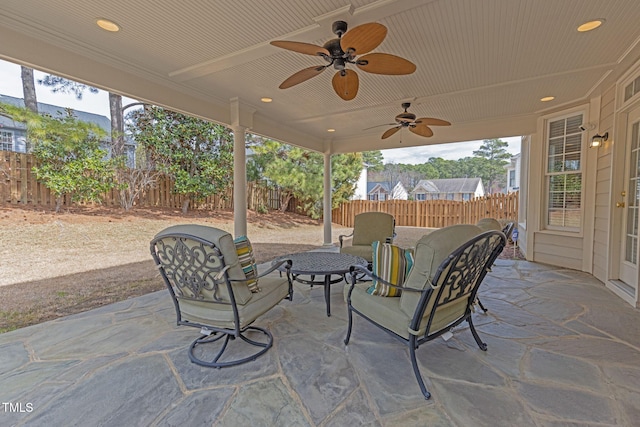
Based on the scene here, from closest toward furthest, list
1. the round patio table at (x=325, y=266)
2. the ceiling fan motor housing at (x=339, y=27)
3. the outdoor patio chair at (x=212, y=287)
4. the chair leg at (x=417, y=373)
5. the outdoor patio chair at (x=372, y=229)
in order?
the chair leg at (x=417, y=373) < the outdoor patio chair at (x=212, y=287) < the ceiling fan motor housing at (x=339, y=27) < the round patio table at (x=325, y=266) < the outdoor patio chair at (x=372, y=229)

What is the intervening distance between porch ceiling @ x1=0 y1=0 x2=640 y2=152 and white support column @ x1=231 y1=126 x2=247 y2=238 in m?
0.26

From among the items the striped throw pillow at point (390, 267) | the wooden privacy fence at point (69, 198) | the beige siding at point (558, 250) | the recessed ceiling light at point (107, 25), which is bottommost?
the beige siding at point (558, 250)

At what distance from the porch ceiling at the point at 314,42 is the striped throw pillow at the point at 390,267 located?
1948mm

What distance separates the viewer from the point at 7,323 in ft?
8.96

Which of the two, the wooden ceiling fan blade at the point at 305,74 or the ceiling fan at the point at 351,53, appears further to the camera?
the wooden ceiling fan blade at the point at 305,74

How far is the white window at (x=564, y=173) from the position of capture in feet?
15.7

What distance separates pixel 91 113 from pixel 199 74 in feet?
24.7

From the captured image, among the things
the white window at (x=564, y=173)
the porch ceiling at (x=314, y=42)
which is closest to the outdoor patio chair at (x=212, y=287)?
the porch ceiling at (x=314, y=42)

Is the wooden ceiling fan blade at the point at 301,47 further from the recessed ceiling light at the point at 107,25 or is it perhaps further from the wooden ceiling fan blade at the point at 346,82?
the recessed ceiling light at the point at 107,25

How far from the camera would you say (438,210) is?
1116 centimetres

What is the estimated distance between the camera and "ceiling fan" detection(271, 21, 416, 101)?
2021 mm

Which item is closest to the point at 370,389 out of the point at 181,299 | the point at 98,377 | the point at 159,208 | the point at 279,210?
the point at 181,299

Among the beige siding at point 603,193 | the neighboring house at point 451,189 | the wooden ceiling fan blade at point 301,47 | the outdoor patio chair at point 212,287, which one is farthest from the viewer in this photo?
the neighboring house at point 451,189

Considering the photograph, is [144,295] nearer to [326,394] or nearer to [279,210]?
[326,394]
